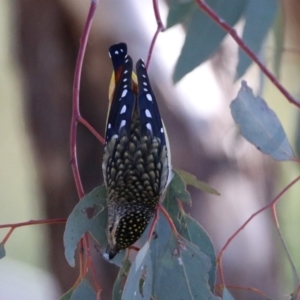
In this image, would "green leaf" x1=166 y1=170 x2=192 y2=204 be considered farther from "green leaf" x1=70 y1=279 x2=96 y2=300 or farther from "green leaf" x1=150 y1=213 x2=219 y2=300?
"green leaf" x1=70 y1=279 x2=96 y2=300

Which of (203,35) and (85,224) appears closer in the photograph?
(85,224)

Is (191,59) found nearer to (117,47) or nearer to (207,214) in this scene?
(117,47)

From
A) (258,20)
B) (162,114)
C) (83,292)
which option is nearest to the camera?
(83,292)

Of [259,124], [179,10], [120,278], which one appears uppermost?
[179,10]

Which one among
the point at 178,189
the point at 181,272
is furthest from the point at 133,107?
the point at 181,272

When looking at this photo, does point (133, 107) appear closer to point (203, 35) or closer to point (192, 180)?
point (192, 180)

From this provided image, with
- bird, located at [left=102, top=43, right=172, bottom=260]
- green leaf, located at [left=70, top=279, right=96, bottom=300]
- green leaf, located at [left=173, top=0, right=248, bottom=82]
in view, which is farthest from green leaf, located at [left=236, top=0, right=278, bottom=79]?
green leaf, located at [left=70, top=279, right=96, bottom=300]

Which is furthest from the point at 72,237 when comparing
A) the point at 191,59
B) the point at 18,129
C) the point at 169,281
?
the point at 18,129
